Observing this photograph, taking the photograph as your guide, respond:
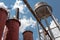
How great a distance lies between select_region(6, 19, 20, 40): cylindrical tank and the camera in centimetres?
746

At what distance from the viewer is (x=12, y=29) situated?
7781 millimetres

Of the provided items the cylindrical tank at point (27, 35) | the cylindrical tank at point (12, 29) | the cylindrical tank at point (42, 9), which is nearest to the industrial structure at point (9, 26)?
the cylindrical tank at point (12, 29)

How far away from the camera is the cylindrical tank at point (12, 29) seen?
7.46 metres

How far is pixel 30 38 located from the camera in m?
9.33

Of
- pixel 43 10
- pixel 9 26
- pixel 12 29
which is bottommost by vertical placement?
pixel 12 29

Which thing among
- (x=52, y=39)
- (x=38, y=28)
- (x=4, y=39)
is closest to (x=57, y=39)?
(x=52, y=39)

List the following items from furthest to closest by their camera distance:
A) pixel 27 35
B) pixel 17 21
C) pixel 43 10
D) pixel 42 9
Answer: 1. pixel 43 10
2. pixel 42 9
3. pixel 27 35
4. pixel 17 21

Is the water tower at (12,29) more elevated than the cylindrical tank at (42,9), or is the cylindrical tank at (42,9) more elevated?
the cylindrical tank at (42,9)

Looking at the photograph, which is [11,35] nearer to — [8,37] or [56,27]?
[8,37]

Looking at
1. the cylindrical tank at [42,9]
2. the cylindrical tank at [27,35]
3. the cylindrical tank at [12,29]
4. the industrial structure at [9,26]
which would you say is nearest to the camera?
the industrial structure at [9,26]

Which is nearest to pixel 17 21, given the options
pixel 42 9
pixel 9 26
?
pixel 9 26

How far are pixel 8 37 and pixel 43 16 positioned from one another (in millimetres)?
5819

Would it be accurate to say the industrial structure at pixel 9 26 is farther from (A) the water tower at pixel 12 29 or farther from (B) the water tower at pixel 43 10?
(B) the water tower at pixel 43 10

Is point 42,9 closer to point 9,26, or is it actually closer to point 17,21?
point 17,21
